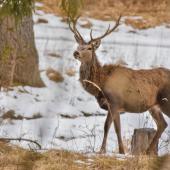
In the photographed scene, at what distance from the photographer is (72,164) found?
2.95 meters

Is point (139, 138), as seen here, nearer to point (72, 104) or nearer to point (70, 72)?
point (72, 104)

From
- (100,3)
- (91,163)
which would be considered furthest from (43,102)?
(100,3)

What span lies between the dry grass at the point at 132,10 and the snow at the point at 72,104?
51.3 inches

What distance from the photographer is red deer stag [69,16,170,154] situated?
14.7 feet

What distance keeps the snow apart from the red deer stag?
12.1 inches

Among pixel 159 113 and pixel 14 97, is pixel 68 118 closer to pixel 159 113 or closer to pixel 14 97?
pixel 14 97

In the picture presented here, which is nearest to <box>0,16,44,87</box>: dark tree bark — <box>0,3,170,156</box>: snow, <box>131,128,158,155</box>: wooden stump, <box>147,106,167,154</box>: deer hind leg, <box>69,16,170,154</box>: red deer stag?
<box>0,3,170,156</box>: snow

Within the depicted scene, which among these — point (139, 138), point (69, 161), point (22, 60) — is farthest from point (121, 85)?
point (22, 60)

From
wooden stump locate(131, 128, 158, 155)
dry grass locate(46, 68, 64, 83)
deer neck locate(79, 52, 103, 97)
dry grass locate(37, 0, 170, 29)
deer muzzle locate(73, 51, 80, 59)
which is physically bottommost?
wooden stump locate(131, 128, 158, 155)

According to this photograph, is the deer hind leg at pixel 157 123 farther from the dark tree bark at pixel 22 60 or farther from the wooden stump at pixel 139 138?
the dark tree bark at pixel 22 60

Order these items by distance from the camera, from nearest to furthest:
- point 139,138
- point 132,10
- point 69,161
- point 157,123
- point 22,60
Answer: point 69,161 < point 139,138 < point 157,123 < point 22,60 < point 132,10

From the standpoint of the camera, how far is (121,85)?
4645 mm

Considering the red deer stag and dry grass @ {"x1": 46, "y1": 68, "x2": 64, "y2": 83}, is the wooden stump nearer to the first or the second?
the red deer stag

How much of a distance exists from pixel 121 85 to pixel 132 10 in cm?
1263
